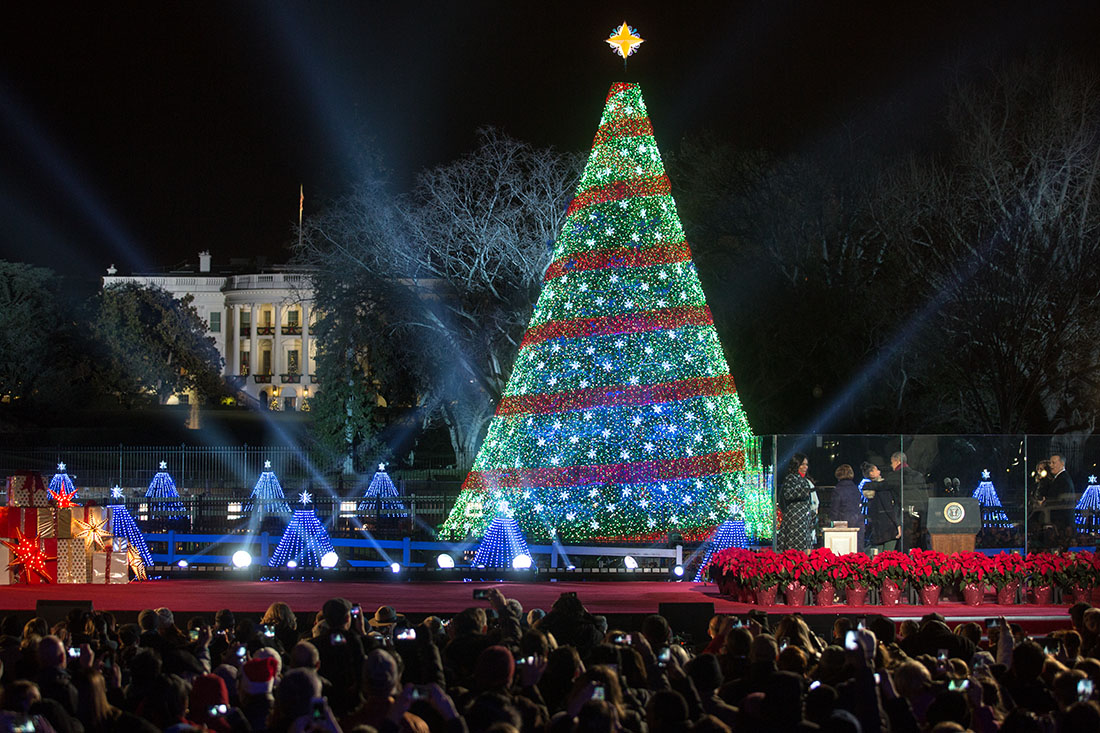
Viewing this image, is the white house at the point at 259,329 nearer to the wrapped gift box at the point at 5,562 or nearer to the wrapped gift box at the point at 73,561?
the wrapped gift box at the point at 73,561

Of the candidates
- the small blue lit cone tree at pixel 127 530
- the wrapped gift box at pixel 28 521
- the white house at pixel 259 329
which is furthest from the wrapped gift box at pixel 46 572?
the white house at pixel 259 329

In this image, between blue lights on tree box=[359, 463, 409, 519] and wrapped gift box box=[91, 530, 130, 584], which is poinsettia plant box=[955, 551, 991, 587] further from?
blue lights on tree box=[359, 463, 409, 519]

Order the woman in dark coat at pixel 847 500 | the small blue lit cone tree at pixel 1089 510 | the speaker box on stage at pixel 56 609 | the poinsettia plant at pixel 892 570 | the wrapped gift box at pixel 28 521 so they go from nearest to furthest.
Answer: the speaker box on stage at pixel 56 609 → the poinsettia plant at pixel 892 570 → the woman in dark coat at pixel 847 500 → the wrapped gift box at pixel 28 521 → the small blue lit cone tree at pixel 1089 510

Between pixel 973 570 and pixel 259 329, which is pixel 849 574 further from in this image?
pixel 259 329

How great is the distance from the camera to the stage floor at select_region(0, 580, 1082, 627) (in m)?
16.3

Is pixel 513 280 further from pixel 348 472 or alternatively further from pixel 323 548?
pixel 323 548

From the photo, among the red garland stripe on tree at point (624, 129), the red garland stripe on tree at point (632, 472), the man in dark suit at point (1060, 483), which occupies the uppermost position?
the red garland stripe on tree at point (624, 129)

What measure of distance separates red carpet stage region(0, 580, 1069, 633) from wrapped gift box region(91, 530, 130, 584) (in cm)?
39

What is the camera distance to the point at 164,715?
711 cm

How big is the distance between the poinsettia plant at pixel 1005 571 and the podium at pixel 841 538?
2171mm

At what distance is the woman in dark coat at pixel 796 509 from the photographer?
19109mm

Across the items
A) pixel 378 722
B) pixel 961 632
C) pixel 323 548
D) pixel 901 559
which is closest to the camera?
pixel 378 722

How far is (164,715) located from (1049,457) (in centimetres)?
1628

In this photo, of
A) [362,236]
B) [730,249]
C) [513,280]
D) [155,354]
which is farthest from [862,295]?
[155,354]
